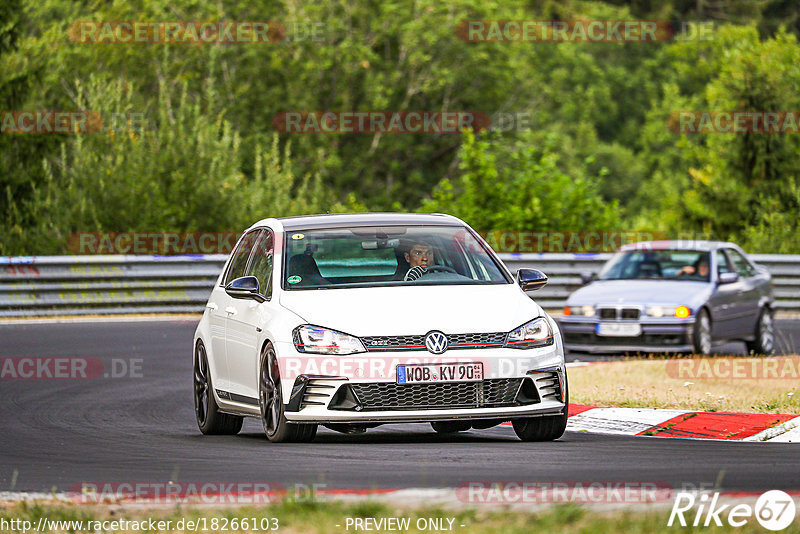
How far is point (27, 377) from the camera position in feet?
53.7

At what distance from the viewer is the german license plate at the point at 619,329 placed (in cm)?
1878

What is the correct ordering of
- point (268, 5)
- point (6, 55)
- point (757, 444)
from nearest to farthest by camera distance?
point (757, 444)
point (6, 55)
point (268, 5)

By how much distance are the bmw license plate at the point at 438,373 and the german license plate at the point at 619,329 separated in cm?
911

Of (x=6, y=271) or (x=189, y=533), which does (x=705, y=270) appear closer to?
(x=6, y=271)

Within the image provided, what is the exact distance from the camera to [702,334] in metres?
18.9

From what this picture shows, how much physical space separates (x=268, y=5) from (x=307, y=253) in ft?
135

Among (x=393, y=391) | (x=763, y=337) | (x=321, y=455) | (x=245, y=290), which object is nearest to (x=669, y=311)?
(x=763, y=337)

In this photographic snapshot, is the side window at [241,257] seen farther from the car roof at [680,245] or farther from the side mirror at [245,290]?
the car roof at [680,245]

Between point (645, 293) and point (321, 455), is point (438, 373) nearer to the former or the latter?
point (321, 455)

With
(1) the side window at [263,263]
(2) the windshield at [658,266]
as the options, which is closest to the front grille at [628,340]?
(2) the windshield at [658,266]

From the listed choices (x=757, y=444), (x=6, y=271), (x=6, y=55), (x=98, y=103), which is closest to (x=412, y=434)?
(x=757, y=444)

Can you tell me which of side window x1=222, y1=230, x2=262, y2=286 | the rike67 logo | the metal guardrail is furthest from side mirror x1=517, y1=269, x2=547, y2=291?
the metal guardrail

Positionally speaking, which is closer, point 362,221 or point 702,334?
point 362,221

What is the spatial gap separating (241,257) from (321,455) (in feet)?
10.4
